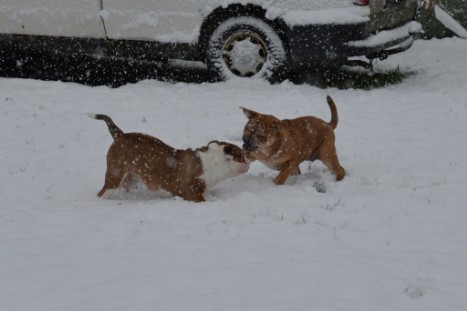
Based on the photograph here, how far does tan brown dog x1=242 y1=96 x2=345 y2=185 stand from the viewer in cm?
547

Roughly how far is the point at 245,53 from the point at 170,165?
3055 millimetres

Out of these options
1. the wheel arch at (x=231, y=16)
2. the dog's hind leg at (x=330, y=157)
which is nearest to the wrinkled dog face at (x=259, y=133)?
the dog's hind leg at (x=330, y=157)

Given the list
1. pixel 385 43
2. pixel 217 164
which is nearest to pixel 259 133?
pixel 217 164

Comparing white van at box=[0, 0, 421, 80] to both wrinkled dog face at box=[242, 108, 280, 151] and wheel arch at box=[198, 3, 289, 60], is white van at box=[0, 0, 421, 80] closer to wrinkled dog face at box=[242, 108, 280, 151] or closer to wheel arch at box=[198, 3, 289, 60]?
wheel arch at box=[198, 3, 289, 60]

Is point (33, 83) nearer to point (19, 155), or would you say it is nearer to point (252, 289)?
point (19, 155)

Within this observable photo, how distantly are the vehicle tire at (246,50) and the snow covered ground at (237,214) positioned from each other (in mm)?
177

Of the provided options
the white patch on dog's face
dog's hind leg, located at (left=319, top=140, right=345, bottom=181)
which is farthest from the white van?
the white patch on dog's face

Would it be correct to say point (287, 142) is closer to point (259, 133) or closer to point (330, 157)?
point (259, 133)

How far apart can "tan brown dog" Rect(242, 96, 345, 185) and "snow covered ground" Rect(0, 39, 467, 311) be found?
0.66 ft

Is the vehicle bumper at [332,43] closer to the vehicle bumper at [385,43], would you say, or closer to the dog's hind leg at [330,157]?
the vehicle bumper at [385,43]

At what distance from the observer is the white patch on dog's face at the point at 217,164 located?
5469mm

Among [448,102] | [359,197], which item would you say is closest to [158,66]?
[448,102]

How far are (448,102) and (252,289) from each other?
188 inches

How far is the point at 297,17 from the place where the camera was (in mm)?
7914
